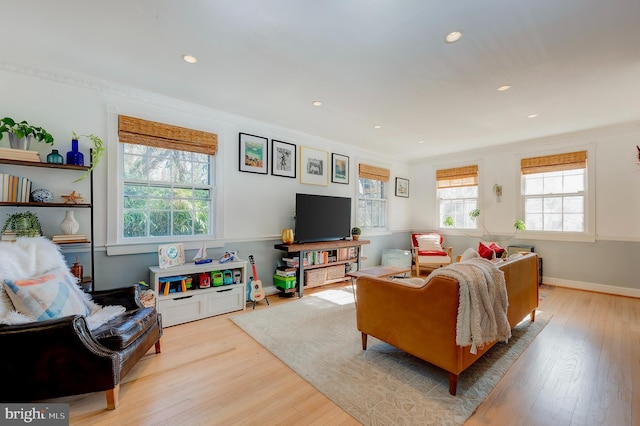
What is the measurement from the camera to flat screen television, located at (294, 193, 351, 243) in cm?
412

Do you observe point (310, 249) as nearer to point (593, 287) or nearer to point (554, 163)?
point (554, 163)

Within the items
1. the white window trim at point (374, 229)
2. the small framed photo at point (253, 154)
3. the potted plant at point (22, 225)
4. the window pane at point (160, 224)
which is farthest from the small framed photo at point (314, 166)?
the potted plant at point (22, 225)

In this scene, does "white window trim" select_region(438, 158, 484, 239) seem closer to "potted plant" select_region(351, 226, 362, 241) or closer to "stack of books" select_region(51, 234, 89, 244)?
"potted plant" select_region(351, 226, 362, 241)

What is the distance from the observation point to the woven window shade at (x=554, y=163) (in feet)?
14.8

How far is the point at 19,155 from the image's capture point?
235 cm

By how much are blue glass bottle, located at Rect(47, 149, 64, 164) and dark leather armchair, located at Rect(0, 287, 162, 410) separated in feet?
5.33

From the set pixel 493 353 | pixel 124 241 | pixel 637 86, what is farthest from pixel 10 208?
pixel 637 86

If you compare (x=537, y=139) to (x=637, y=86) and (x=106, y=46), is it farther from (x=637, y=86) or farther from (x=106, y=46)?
(x=106, y=46)

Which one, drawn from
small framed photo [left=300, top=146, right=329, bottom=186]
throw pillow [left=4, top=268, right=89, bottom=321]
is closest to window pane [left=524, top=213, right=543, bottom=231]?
small framed photo [left=300, top=146, right=329, bottom=186]

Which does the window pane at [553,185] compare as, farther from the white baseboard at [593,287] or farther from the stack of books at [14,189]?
the stack of books at [14,189]

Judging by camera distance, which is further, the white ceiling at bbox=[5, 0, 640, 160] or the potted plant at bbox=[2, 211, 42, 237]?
the potted plant at bbox=[2, 211, 42, 237]

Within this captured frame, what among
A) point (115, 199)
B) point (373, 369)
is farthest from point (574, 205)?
point (115, 199)

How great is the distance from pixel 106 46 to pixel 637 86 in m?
5.15

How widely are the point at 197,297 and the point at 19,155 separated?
80.6 inches
